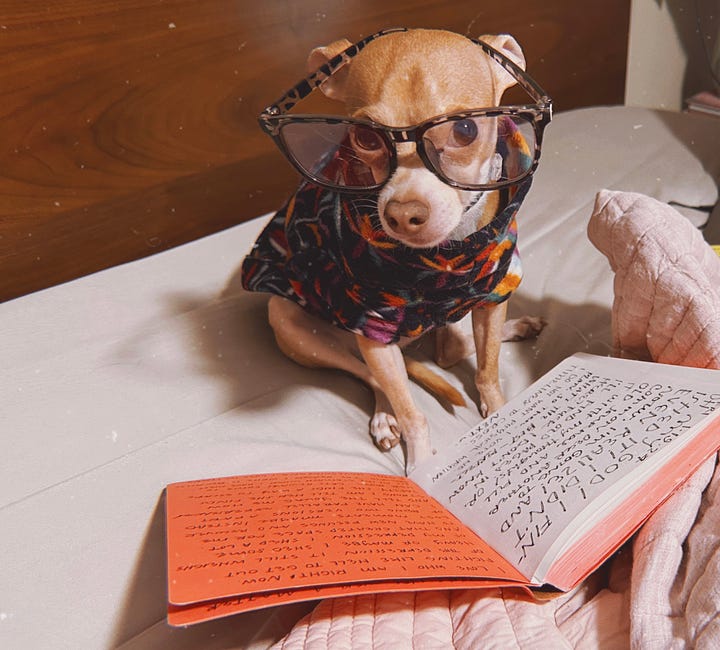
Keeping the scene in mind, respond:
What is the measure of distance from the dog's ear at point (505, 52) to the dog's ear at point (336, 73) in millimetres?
168

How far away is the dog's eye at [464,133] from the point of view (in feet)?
2.34

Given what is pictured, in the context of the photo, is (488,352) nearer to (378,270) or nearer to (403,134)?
(378,270)

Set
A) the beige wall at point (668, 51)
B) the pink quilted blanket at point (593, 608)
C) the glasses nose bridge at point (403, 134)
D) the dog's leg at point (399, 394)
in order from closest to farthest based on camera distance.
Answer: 1. the pink quilted blanket at point (593, 608)
2. the glasses nose bridge at point (403, 134)
3. the dog's leg at point (399, 394)
4. the beige wall at point (668, 51)

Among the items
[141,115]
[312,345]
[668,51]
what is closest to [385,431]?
[312,345]

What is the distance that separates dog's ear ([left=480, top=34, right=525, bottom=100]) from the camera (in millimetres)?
814

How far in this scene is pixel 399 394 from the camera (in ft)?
3.10

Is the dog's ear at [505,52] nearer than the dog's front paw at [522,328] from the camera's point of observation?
Yes

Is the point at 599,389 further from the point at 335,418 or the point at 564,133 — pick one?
the point at 564,133

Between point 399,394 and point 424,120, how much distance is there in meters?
0.38

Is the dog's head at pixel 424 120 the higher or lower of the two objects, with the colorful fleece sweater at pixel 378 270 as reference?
higher

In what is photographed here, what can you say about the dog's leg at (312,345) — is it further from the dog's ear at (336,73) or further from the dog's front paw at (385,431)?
the dog's ear at (336,73)

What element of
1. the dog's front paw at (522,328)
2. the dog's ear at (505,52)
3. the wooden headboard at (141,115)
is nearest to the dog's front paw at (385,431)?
the dog's front paw at (522,328)

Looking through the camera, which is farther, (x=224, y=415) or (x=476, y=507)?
(x=224, y=415)

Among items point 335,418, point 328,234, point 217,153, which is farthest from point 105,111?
point 335,418
